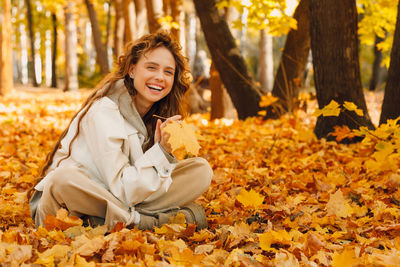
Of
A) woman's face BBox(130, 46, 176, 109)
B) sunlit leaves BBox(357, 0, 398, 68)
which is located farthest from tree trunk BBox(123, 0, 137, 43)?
woman's face BBox(130, 46, 176, 109)

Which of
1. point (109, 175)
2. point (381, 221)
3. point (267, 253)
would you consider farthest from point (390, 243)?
point (109, 175)

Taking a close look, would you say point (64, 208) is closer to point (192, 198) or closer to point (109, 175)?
point (109, 175)

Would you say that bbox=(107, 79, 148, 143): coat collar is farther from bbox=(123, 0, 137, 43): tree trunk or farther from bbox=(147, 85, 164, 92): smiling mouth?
bbox=(123, 0, 137, 43): tree trunk

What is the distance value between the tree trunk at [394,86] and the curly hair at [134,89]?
6.97 ft

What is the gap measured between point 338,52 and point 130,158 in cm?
276

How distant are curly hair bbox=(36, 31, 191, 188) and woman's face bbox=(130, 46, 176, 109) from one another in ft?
0.15

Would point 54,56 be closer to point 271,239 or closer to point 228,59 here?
point 228,59

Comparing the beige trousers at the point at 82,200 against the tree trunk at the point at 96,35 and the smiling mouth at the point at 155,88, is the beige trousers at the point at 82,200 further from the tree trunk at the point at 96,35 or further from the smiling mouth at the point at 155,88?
the tree trunk at the point at 96,35

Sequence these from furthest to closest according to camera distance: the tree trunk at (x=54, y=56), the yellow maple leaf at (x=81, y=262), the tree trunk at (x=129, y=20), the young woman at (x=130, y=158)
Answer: the tree trunk at (x=54, y=56)
the tree trunk at (x=129, y=20)
the young woman at (x=130, y=158)
the yellow maple leaf at (x=81, y=262)

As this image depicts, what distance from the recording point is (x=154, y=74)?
7.92 ft

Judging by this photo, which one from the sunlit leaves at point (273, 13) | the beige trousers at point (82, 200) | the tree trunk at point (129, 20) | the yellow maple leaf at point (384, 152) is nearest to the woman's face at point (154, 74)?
the beige trousers at point (82, 200)

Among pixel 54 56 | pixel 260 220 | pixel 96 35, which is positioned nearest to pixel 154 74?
pixel 260 220

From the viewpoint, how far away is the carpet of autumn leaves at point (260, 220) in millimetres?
1766

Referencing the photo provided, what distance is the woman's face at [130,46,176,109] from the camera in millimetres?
2414
